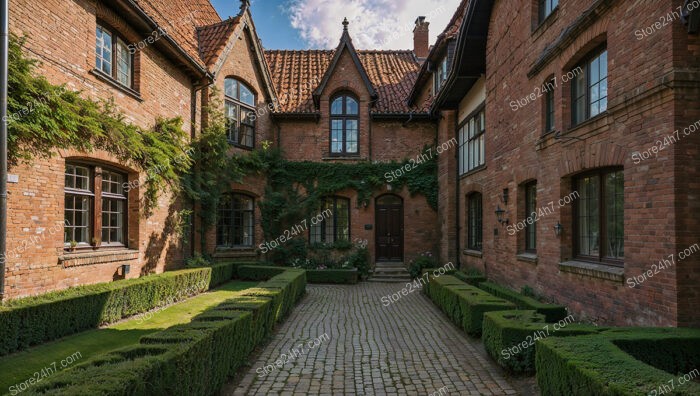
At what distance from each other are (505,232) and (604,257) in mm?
3938

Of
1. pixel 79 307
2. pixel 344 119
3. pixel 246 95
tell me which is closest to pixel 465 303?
pixel 79 307

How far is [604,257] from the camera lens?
6.84 metres

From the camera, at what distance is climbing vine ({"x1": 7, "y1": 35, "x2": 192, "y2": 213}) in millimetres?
6887

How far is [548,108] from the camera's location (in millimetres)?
8891

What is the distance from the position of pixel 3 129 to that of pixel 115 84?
3.50m

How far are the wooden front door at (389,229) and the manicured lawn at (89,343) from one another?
879 cm

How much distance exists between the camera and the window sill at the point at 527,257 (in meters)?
9.04

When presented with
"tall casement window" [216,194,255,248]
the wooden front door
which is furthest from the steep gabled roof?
"tall casement window" [216,194,255,248]

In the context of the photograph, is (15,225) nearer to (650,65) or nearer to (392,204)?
(650,65)

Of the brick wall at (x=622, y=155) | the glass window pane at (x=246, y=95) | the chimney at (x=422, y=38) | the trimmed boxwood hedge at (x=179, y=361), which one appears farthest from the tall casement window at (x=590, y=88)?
the chimney at (x=422, y=38)

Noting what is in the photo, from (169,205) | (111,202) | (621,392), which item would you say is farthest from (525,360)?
(169,205)

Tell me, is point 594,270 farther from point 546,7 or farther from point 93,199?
point 93,199

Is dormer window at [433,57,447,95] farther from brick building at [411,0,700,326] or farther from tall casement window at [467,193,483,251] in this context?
tall casement window at [467,193,483,251]

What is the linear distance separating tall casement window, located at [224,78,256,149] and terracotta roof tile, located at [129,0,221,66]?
1838mm
